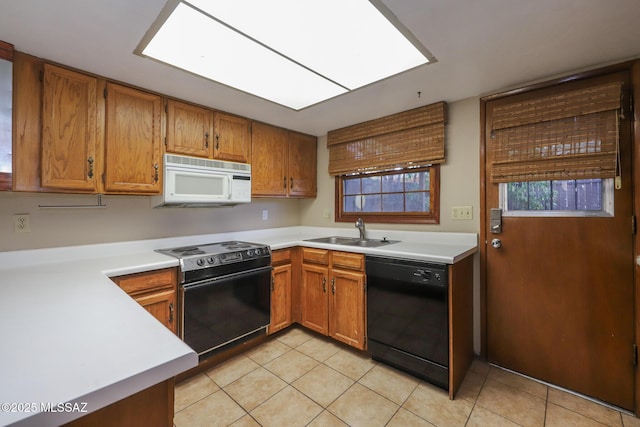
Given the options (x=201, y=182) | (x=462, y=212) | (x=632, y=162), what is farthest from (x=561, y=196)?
(x=201, y=182)

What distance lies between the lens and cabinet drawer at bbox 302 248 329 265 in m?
2.48

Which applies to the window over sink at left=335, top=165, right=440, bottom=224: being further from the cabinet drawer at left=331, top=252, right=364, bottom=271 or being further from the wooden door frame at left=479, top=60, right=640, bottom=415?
the cabinet drawer at left=331, top=252, right=364, bottom=271

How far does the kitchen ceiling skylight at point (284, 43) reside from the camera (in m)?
1.21

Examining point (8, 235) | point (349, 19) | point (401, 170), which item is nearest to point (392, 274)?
point (401, 170)

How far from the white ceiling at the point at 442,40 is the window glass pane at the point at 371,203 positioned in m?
1.04

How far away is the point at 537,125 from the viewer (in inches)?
→ 75.3

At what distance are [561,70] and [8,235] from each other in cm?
363

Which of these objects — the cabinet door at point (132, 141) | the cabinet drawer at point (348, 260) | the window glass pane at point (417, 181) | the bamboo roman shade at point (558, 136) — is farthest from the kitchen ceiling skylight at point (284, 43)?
the cabinet drawer at point (348, 260)

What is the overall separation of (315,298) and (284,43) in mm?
2000

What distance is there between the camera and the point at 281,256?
2.57 metres

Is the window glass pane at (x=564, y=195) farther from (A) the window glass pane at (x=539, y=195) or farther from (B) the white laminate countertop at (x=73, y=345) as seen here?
(B) the white laminate countertop at (x=73, y=345)

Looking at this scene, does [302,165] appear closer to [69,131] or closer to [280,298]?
[280,298]

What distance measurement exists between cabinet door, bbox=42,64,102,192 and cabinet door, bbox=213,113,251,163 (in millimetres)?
842

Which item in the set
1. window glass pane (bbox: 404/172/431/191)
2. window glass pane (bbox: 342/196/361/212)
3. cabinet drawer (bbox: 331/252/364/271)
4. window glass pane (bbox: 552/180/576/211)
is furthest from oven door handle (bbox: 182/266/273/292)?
window glass pane (bbox: 552/180/576/211)
